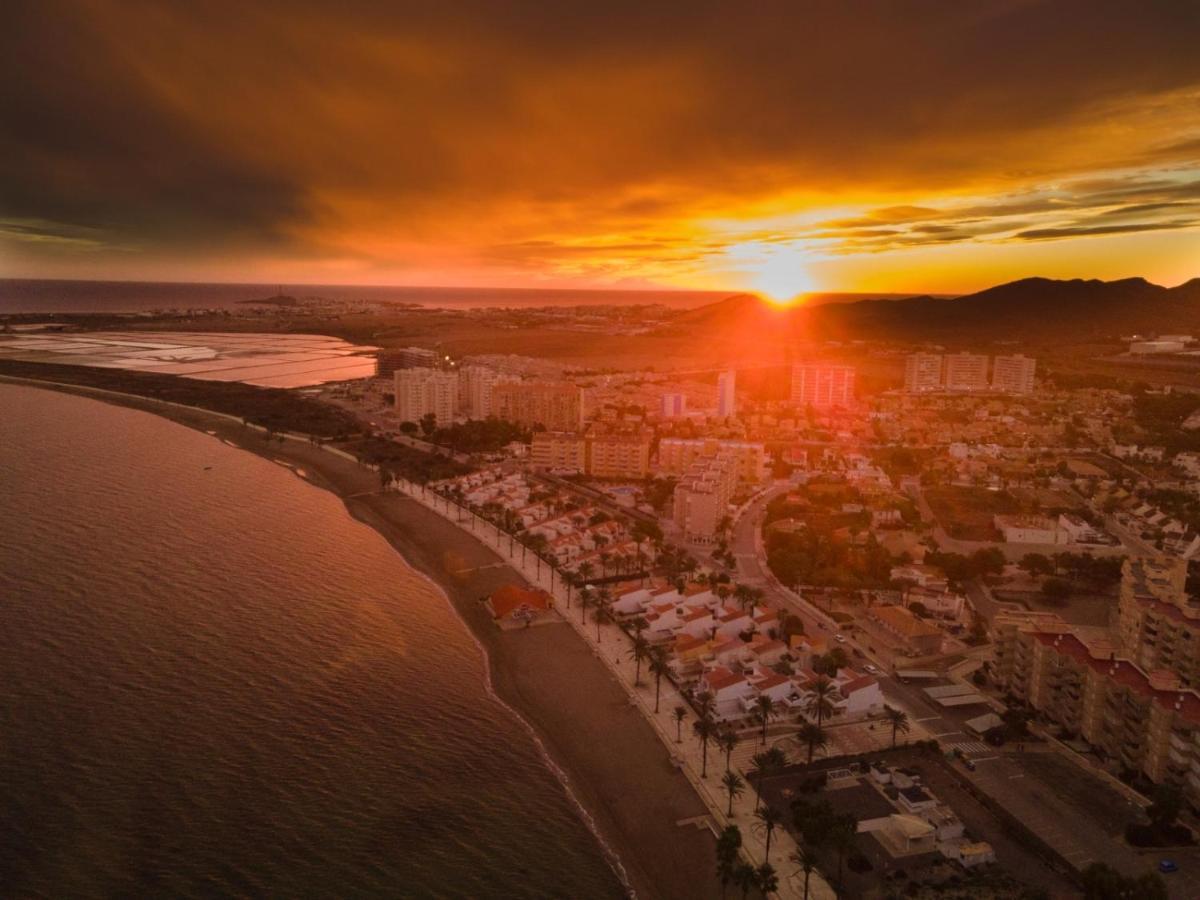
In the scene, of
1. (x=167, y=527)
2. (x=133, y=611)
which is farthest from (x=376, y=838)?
(x=167, y=527)

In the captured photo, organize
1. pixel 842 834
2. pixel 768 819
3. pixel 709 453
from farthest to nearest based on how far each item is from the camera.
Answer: pixel 709 453 → pixel 768 819 → pixel 842 834

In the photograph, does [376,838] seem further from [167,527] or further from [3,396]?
[3,396]

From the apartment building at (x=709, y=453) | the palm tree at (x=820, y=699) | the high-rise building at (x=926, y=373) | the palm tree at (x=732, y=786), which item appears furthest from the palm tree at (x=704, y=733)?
the high-rise building at (x=926, y=373)

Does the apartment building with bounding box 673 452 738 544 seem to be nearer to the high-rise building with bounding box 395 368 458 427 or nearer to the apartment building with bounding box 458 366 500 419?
the apartment building with bounding box 458 366 500 419

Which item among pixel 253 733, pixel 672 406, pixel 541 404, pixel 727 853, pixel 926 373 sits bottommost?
pixel 253 733

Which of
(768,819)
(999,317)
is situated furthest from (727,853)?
(999,317)

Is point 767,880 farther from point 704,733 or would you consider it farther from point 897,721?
point 897,721
